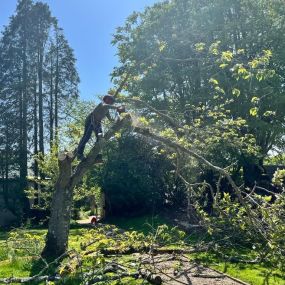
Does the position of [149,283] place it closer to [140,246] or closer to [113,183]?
[140,246]

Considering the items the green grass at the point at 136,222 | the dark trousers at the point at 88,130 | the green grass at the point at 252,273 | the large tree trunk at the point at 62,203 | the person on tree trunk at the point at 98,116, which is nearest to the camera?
the green grass at the point at 252,273

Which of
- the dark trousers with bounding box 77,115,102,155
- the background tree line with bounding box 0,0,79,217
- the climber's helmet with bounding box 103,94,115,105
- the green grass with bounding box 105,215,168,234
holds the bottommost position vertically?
the green grass with bounding box 105,215,168,234

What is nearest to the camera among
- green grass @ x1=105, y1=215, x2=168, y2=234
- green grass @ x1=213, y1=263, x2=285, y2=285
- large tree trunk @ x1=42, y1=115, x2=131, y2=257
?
green grass @ x1=213, y1=263, x2=285, y2=285

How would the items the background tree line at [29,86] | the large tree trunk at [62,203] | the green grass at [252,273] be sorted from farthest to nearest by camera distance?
the background tree line at [29,86], the large tree trunk at [62,203], the green grass at [252,273]

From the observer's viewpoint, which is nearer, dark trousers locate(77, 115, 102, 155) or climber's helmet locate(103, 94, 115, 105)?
climber's helmet locate(103, 94, 115, 105)

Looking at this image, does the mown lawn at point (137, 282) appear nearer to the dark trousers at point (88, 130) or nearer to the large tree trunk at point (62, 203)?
the large tree trunk at point (62, 203)

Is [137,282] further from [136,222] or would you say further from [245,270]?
[136,222]

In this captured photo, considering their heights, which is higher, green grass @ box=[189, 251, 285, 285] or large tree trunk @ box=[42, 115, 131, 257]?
large tree trunk @ box=[42, 115, 131, 257]

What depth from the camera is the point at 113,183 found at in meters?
20.0

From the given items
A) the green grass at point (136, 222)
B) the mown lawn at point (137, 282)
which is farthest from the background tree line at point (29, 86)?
the mown lawn at point (137, 282)

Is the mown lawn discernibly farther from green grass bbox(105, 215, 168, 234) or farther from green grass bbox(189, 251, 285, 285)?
green grass bbox(105, 215, 168, 234)

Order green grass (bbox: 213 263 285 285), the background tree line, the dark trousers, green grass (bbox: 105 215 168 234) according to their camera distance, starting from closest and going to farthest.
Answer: green grass (bbox: 213 263 285 285), the dark trousers, green grass (bbox: 105 215 168 234), the background tree line

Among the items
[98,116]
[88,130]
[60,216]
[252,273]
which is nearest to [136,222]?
[60,216]

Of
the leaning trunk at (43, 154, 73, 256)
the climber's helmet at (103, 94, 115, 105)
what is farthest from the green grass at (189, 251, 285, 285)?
the climber's helmet at (103, 94, 115, 105)
